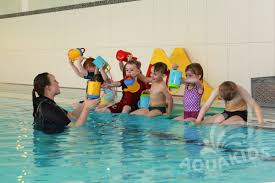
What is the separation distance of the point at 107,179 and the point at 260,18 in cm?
664

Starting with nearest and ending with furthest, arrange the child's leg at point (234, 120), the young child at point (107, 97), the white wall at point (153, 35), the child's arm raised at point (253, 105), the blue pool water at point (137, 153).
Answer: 1. the blue pool water at point (137, 153)
2. the child's arm raised at point (253, 105)
3. the child's leg at point (234, 120)
4. the young child at point (107, 97)
5. the white wall at point (153, 35)

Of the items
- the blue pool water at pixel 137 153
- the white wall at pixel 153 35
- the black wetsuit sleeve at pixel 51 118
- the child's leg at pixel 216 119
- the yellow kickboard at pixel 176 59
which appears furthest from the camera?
the yellow kickboard at pixel 176 59

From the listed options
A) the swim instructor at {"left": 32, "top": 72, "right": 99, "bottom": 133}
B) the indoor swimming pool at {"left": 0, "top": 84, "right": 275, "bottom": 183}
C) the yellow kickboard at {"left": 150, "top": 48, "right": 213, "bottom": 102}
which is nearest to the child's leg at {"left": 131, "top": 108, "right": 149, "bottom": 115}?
the indoor swimming pool at {"left": 0, "top": 84, "right": 275, "bottom": 183}

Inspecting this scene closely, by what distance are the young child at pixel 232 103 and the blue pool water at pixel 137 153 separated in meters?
0.25

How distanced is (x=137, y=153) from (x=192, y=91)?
2.85 m

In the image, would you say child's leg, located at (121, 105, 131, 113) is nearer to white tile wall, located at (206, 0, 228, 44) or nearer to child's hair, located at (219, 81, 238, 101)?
child's hair, located at (219, 81, 238, 101)

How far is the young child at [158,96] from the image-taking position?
8159 millimetres

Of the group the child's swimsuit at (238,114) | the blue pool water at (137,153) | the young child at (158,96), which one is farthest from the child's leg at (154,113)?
the child's swimsuit at (238,114)

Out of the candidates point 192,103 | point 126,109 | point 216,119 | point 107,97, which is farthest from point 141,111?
point 216,119

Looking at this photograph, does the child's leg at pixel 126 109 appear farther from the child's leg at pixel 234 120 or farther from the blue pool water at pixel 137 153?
the child's leg at pixel 234 120

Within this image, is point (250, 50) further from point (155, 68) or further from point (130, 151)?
point (130, 151)

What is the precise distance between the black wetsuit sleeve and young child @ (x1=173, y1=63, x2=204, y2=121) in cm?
209

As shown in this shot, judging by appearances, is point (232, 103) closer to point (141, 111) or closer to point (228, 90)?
point (228, 90)

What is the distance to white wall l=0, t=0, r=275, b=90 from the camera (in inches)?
399
